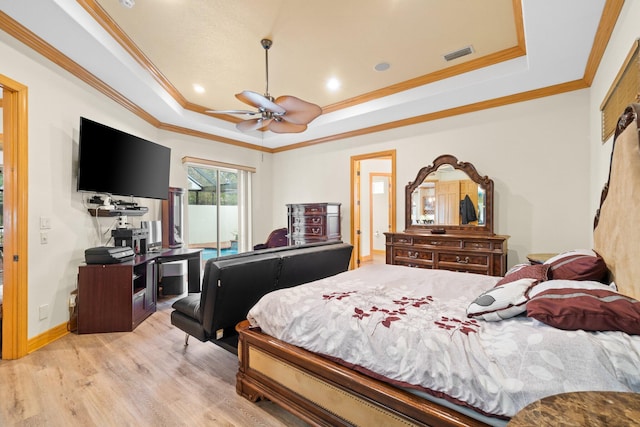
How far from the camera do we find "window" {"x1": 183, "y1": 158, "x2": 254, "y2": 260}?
18.8ft

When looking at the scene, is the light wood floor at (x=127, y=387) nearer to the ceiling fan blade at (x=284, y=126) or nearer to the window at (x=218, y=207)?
the ceiling fan blade at (x=284, y=126)

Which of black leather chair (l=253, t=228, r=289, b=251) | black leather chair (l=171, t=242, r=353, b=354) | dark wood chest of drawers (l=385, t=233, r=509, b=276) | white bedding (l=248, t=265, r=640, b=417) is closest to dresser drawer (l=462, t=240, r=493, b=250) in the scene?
dark wood chest of drawers (l=385, t=233, r=509, b=276)

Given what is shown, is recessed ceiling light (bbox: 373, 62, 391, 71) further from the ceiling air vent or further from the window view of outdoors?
the window view of outdoors

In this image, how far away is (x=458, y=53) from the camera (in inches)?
127

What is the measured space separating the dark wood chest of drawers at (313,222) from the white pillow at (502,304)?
3719 millimetres

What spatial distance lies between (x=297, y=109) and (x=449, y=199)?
8.55 feet

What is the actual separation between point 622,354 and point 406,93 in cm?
375

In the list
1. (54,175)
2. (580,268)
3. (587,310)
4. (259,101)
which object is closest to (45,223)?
(54,175)

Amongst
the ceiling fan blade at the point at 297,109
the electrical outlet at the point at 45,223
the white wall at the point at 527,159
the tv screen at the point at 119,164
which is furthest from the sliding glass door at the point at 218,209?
the white wall at the point at 527,159

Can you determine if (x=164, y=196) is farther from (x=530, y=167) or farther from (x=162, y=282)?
(x=530, y=167)

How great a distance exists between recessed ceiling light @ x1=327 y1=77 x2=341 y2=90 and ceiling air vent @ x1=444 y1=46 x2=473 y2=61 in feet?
4.44

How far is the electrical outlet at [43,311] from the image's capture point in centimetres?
273

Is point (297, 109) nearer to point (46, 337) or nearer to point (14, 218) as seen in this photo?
point (14, 218)

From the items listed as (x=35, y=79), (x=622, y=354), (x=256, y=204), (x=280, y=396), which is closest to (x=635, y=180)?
(x=622, y=354)
